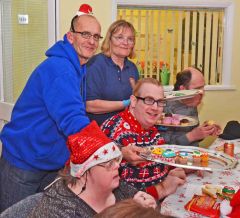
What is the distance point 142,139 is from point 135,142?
4 cm

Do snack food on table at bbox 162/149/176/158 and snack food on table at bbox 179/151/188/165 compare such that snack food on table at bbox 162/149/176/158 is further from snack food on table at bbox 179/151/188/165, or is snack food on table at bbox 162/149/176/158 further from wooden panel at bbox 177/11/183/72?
wooden panel at bbox 177/11/183/72

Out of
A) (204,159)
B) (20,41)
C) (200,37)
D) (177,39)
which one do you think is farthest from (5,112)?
(200,37)

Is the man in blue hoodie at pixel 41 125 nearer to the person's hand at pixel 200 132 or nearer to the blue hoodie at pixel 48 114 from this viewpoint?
the blue hoodie at pixel 48 114

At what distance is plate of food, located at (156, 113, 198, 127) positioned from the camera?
2.41 meters

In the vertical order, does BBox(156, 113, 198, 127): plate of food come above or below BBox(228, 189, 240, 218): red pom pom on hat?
above

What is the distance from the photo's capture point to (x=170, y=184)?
69.0 inches

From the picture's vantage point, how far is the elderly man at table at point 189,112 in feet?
7.57

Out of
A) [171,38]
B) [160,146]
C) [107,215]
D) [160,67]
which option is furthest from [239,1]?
[107,215]

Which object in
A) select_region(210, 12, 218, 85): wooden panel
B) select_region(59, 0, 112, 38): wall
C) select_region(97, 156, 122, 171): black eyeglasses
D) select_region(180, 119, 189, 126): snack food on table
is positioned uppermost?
select_region(59, 0, 112, 38): wall

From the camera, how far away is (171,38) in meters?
4.04

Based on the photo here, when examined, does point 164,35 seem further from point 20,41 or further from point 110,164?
point 110,164

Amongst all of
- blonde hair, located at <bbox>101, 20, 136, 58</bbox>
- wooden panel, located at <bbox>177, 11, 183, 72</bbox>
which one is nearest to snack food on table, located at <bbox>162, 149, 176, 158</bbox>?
blonde hair, located at <bbox>101, 20, 136, 58</bbox>

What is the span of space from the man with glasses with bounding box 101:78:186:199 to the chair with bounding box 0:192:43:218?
52cm

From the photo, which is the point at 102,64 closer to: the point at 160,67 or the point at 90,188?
the point at 90,188
